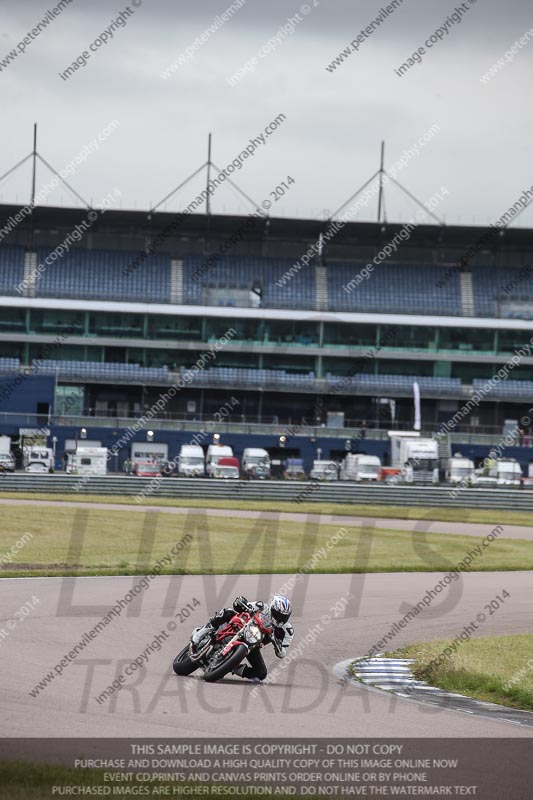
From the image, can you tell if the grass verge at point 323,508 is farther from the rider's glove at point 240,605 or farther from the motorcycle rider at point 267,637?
the rider's glove at point 240,605

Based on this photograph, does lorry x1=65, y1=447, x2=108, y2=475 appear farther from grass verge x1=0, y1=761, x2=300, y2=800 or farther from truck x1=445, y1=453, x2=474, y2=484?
grass verge x1=0, y1=761, x2=300, y2=800

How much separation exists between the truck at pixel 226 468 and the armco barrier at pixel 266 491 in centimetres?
1377

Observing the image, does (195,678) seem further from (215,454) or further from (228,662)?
(215,454)

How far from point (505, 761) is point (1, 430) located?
63254 mm

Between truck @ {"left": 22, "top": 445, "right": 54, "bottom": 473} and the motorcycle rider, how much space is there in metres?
52.6

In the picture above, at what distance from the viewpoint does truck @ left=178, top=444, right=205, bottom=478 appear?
67.2 metres

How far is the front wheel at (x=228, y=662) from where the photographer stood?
1277cm

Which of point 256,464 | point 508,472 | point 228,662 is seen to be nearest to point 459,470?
point 508,472

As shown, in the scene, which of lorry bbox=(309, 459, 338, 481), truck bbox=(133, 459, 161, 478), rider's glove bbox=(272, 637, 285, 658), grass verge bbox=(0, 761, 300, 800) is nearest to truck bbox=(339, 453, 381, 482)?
lorry bbox=(309, 459, 338, 481)

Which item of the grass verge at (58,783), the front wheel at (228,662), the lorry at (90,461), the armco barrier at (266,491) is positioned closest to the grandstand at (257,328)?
the lorry at (90,461)

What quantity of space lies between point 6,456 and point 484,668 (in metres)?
52.6

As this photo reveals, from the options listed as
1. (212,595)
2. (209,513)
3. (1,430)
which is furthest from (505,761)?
(1,430)

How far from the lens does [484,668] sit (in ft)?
48.2

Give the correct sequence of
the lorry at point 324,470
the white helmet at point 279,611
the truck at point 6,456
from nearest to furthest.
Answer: the white helmet at point 279,611 < the truck at point 6,456 < the lorry at point 324,470
